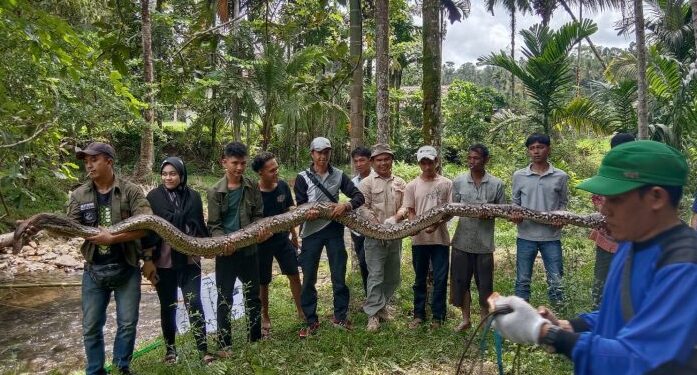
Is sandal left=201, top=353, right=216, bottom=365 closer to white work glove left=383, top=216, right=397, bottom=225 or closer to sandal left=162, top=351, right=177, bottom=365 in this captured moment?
sandal left=162, top=351, right=177, bottom=365

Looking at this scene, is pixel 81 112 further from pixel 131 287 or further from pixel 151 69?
pixel 131 287

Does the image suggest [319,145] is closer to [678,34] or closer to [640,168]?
[640,168]

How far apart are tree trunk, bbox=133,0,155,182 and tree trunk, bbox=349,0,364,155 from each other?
7093 millimetres

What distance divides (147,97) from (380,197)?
10487mm

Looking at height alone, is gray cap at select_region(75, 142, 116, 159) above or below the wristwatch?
above

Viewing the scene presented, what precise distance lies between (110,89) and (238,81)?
8.58m

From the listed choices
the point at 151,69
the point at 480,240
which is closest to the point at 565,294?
the point at 480,240

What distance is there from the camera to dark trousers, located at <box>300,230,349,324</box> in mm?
5672

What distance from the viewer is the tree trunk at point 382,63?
6402 millimetres

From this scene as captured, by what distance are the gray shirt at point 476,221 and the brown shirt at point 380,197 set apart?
30.1 inches

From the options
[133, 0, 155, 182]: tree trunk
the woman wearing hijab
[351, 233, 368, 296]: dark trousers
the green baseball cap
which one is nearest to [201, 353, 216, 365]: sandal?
the woman wearing hijab

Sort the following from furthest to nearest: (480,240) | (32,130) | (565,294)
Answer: (32,130) < (480,240) < (565,294)

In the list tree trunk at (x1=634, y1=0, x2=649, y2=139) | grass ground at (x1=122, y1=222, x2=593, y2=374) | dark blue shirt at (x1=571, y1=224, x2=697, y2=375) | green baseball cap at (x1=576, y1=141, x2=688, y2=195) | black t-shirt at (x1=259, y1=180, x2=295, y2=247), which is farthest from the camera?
tree trunk at (x1=634, y1=0, x2=649, y2=139)

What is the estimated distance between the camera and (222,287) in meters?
5.14
